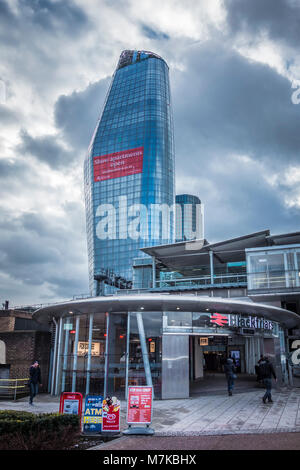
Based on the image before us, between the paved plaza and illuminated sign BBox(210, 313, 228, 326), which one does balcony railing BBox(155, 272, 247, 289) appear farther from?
the paved plaza

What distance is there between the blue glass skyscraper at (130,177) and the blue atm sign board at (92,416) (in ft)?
306

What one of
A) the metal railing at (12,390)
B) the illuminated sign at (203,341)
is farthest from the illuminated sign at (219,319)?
the illuminated sign at (203,341)

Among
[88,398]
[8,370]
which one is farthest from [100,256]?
[88,398]

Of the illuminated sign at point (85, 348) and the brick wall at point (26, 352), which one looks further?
the brick wall at point (26, 352)

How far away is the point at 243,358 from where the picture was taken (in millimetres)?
32938

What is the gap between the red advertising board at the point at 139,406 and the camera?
30.9ft

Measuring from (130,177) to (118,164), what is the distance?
6.40m

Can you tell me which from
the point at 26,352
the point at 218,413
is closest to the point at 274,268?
the point at 218,413

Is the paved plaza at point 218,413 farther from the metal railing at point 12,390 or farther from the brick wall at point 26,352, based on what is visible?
the brick wall at point 26,352

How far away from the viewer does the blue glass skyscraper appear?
108 metres

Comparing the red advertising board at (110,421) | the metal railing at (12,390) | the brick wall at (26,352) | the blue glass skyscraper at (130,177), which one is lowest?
the metal railing at (12,390)

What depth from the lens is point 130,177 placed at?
111438 millimetres
